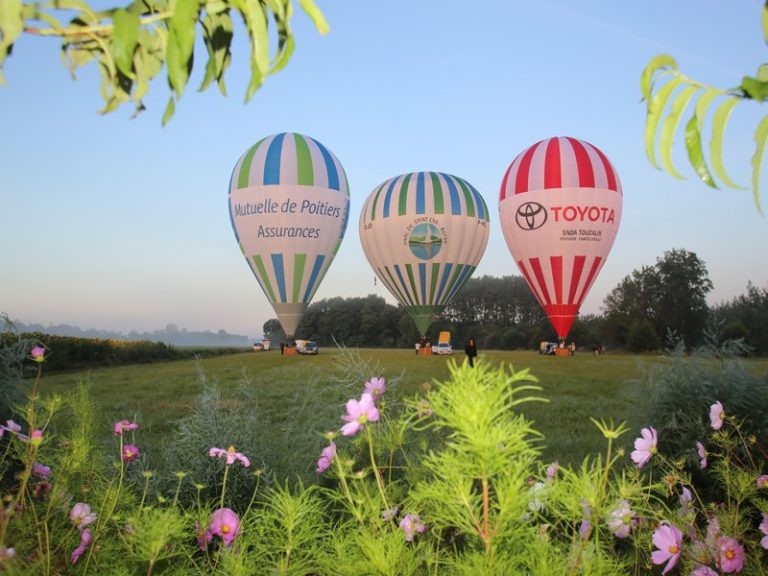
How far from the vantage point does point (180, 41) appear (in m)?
1.09

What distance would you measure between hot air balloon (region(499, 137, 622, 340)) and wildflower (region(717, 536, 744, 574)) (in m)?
24.5

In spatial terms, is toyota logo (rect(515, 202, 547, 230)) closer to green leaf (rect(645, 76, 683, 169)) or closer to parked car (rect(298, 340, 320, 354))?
parked car (rect(298, 340, 320, 354))

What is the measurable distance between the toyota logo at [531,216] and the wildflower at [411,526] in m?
25.1

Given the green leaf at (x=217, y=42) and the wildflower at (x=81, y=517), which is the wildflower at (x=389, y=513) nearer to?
the wildflower at (x=81, y=517)

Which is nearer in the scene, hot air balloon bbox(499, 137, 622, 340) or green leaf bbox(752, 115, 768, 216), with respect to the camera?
green leaf bbox(752, 115, 768, 216)

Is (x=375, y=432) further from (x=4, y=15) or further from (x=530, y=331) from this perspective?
(x=530, y=331)

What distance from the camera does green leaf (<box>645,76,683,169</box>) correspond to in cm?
123

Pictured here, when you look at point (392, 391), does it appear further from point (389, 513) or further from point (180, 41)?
point (180, 41)

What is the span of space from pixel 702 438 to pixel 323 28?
3.81 m

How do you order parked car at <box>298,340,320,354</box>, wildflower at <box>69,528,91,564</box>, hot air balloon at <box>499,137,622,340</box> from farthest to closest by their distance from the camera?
parked car at <box>298,340,320,354</box>
hot air balloon at <box>499,137,622,340</box>
wildflower at <box>69,528,91,564</box>

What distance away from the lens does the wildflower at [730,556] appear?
1.85 m

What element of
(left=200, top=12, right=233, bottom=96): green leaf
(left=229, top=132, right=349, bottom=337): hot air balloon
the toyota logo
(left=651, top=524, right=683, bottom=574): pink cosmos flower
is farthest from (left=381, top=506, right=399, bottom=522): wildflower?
the toyota logo

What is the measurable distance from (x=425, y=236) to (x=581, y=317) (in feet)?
152

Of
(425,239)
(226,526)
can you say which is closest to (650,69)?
(226,526)
